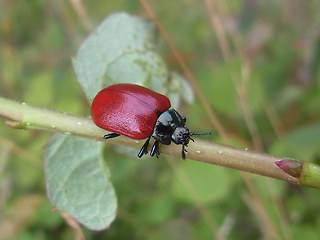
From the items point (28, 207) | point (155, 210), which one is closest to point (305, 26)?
point (155, 210)

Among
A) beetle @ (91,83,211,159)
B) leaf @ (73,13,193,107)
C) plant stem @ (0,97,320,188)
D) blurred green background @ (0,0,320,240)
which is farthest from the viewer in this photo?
blurred green background @ (0,0,320,240)

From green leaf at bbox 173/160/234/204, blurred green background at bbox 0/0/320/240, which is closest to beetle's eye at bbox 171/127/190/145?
blurred green background at bbox 0/0/320/240

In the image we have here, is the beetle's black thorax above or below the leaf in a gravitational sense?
below

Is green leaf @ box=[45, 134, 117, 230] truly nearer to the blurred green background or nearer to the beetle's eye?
the beetle's eye

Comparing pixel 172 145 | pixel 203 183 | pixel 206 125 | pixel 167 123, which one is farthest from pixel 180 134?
pixel 206 125

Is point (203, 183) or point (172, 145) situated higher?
point (172, 145)

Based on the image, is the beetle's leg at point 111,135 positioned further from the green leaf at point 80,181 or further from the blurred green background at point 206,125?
the blurred green background at point 206,125

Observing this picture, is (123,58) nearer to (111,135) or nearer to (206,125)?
(111,135)
